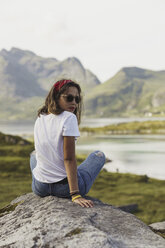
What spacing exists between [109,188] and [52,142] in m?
21.4

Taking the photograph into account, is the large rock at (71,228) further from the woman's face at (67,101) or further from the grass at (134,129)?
the grass at (134,129)

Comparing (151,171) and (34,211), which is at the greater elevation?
(34,211)

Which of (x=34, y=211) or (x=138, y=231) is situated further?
(x=34, y=211)

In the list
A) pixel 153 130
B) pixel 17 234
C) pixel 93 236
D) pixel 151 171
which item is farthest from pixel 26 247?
pixel 153 130

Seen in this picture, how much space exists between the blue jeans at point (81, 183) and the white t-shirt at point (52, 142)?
18cm

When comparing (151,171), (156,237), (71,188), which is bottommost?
(151,171)

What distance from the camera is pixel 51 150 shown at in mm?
5988

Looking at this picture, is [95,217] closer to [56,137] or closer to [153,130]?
[56,137]

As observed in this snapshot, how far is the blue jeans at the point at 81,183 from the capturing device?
6.14 metres

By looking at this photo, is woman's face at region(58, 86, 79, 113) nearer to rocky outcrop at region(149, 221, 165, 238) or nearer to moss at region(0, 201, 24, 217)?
moss at region(0, 201, 24, 217)

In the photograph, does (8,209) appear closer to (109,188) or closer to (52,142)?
(52,142)

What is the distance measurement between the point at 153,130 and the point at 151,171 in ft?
367

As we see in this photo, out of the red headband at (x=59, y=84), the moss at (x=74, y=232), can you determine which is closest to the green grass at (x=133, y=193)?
the red headband at (x=59, y=84)

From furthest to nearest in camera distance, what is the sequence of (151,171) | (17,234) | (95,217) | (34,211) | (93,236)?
(151,171) < (34,211) < (95,217) < (17,234) < (93,236)
